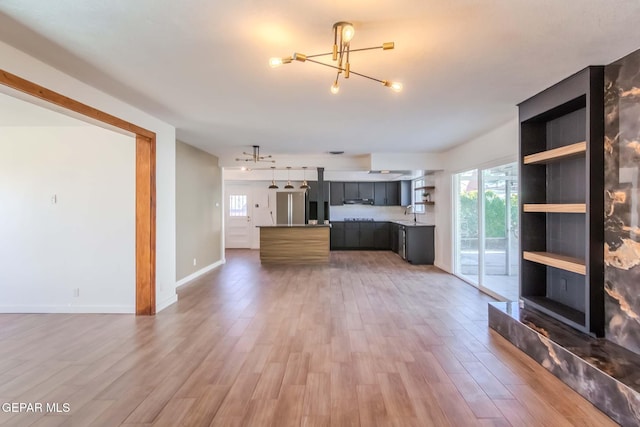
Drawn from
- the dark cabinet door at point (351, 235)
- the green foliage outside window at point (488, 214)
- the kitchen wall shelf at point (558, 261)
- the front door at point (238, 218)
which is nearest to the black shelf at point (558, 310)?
the kitchen wall shelf at point (558, 261)

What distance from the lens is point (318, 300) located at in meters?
4.74

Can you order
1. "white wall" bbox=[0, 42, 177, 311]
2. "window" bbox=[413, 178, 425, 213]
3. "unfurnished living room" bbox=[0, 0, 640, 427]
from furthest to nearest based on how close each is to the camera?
"window" bbox=[413, 178, 425, 213], "white wall" bbox=[0, 42, 177, 311], "unfurnished living room" bbox=[0, 0, 640, 427]

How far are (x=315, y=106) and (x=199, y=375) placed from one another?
2.90 m

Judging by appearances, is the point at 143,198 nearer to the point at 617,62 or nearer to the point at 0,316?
the point at 0,316

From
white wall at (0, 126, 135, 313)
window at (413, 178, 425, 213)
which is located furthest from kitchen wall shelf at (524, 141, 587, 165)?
window at (413, 178, 425, 213)

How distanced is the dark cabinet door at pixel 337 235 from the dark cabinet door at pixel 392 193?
1.73 m

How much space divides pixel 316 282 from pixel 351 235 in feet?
14.7

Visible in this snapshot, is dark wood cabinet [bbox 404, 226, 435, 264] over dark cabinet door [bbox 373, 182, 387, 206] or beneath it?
beneath

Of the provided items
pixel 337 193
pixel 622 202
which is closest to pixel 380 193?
pixel 337 193

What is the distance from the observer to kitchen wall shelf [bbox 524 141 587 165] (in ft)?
9.27

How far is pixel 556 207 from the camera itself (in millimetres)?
3135

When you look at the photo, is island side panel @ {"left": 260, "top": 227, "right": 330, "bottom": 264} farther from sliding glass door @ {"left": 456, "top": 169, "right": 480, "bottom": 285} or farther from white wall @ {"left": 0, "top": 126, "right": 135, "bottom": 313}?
white wall @ {"left": 0, "top": 126, "right": 135, "bottom": 313}

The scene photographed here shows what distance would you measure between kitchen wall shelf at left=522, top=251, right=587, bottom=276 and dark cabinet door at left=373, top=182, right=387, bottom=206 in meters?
6.95

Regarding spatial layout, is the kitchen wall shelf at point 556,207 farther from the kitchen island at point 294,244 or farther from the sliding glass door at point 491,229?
the kitchen island at point 294,244
